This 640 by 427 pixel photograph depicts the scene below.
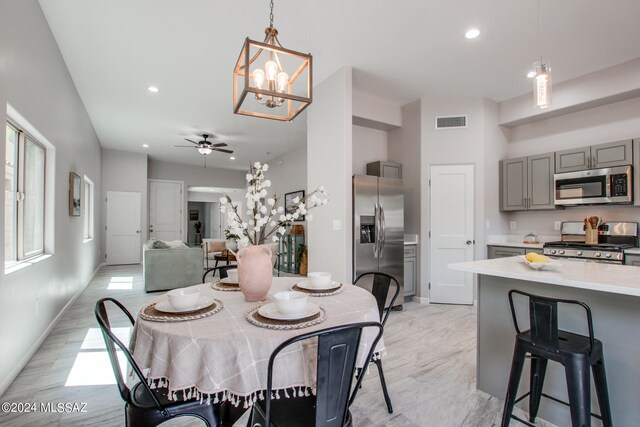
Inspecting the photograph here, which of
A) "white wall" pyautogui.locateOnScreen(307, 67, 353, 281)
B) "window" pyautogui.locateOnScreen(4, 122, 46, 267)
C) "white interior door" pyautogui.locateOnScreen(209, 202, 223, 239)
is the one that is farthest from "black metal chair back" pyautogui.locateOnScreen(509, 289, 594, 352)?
"white interior door" pyautogui.locateOnScreen(209, 202, 223, 239)

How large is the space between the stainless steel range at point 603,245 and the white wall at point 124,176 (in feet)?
28.5

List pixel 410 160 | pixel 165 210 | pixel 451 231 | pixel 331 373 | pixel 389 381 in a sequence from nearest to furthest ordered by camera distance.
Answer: pixel 331 373, pixel 389 381, pixel 451 231, pixel 410 160, pixel 165 210

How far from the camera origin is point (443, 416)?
1.95 metres

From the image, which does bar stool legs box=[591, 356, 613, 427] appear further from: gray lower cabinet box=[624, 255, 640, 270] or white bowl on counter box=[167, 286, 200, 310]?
gray lower cabinet box=[624, 255, 640, 270]

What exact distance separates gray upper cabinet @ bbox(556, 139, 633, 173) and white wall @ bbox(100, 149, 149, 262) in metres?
8.83

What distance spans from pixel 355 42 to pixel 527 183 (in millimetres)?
3041

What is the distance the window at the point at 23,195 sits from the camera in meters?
2.57

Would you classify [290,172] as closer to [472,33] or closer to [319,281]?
[472,33]

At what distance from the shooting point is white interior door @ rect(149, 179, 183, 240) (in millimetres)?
9102

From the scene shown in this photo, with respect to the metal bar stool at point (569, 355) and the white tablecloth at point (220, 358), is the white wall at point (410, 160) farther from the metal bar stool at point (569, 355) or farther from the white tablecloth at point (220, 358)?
the white tablecloth at point (220, 358)

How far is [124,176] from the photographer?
27.1 ft

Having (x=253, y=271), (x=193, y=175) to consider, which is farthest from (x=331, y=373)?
(x=193, y=175)

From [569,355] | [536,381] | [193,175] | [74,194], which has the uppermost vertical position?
[193,175]

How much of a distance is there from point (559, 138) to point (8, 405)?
613 centimetres
